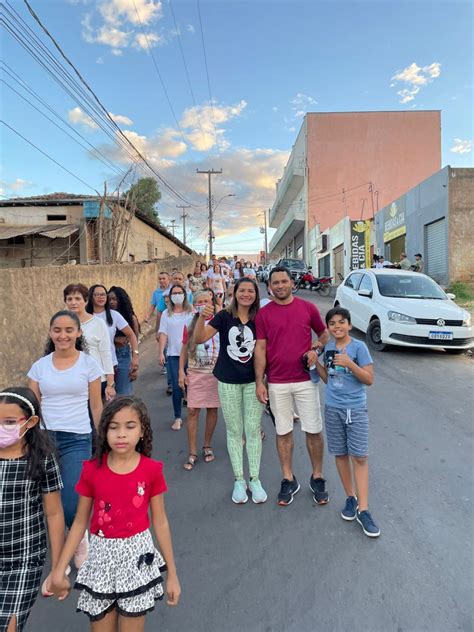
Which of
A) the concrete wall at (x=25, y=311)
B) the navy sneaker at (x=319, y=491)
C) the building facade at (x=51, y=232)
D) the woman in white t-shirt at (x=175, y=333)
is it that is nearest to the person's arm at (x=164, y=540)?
the navy sneaker at (x=319, y=491)

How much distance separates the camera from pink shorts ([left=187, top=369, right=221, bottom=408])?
4.02 meters

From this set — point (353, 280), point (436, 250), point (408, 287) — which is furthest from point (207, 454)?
point (436, 250)

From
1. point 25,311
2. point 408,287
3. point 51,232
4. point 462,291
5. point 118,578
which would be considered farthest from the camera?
point 51,232

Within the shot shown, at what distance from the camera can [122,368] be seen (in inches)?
175

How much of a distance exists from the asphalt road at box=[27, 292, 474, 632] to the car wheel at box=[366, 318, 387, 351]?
3958mm

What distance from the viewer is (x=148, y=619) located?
2170 mm

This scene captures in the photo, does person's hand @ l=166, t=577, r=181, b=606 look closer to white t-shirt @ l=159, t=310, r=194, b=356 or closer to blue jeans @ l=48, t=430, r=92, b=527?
blue jeans @ l=48, t=430, r=92, b=527

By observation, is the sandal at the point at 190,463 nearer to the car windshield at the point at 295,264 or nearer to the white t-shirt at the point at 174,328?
the white t-shirt at the point at 174,328

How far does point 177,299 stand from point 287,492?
2749mm

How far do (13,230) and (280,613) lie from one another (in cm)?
1620

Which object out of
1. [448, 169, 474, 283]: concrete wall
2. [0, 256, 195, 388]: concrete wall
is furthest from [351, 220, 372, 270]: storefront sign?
[0, 256, 195, 388]: concrete wall

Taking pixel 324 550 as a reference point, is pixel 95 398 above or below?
above

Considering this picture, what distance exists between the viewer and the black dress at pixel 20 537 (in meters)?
1.69

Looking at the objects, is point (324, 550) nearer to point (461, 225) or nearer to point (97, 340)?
point (97, 340)
